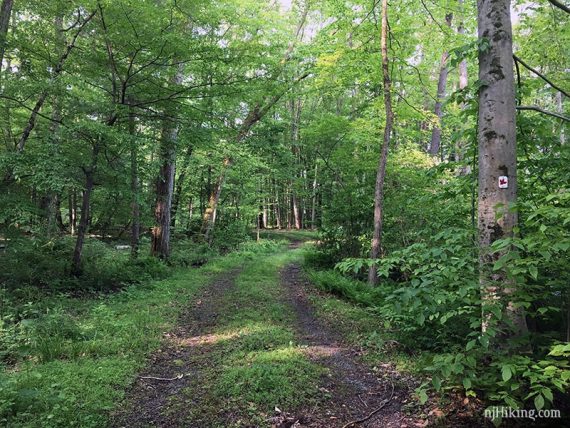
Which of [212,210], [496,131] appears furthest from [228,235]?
[496,131]

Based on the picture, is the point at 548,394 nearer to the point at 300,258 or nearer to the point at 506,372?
the point at 506,372

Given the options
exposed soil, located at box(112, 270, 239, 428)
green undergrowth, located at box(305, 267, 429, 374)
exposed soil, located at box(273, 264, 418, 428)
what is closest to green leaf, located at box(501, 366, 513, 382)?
green undergrowth, located at box(305, 267, 429, 374)

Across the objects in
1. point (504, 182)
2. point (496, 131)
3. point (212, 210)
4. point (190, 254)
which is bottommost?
point (190, 254)

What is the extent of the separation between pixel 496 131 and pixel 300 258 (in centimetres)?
1348

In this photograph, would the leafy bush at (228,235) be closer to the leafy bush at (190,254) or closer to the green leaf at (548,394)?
the leafy bush at (190,254)

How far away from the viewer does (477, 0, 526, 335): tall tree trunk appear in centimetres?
327

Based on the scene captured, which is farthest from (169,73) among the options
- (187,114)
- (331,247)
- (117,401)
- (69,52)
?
(117,401)

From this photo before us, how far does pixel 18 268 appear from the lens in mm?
7918

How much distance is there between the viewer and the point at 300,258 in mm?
16438

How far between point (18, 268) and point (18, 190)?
175 cm

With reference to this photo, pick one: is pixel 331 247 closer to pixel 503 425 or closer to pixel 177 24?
pixel 177 24

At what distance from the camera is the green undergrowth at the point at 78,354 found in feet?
11.2

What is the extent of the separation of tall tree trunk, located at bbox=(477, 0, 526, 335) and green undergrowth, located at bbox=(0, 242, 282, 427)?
13.1 ft

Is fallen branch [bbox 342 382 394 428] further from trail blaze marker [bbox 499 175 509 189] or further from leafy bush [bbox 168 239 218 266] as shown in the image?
leafy bush [bbox 168 239 218 266]
